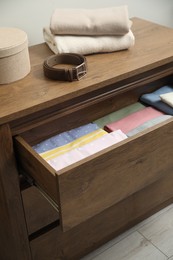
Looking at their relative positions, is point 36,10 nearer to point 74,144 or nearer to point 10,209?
point 74,144

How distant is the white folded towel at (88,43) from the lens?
3.45ft

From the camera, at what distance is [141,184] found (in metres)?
0.96

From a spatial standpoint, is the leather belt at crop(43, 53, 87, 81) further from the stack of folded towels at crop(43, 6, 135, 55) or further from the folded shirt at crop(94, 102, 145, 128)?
the folded shirt at crop(94, 102, 145, 128)

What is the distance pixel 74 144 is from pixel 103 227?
364mm

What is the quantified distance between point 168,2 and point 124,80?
0.73m

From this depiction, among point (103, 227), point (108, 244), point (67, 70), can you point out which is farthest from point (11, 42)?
point (108, 244)

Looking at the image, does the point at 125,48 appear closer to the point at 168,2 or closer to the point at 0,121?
the point at 0,121

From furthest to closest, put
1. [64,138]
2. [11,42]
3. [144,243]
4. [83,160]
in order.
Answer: [144,243], [64,138], [11,42], [83,160]

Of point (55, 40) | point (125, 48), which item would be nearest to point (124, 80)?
point (125, 48)

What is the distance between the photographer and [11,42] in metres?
0.91

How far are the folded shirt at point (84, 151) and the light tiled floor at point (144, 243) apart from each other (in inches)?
18.7

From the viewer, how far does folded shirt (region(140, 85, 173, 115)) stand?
1.13 meters

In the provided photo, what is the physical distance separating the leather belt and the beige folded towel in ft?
0.29

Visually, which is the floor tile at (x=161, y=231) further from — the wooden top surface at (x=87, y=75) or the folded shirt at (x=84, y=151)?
the wooden top surface at (x=87, y=75)
